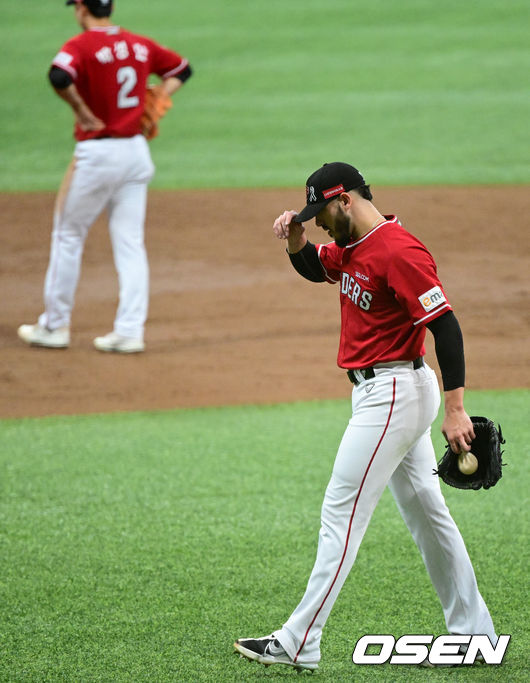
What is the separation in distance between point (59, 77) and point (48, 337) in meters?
2.00

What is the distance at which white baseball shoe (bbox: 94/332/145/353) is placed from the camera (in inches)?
309

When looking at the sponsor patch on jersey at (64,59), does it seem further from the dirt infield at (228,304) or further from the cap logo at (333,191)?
the cap logo at (333,191)

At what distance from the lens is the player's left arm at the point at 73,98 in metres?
7.15

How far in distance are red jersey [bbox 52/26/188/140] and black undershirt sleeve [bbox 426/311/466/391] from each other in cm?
452

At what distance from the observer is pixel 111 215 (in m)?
7.76

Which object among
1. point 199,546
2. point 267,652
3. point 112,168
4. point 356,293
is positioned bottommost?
point 199,546

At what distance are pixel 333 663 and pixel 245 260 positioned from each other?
22.3ft

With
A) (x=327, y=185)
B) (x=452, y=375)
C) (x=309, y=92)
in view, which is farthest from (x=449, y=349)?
(x=309, y=92)

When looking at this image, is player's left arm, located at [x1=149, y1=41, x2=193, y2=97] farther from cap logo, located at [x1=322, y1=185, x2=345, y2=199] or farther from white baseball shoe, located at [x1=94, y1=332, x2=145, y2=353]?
cap logo, located at [x1=322, y1=185, x2=345, y2=199]

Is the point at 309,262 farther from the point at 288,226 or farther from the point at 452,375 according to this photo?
the point at 452,375

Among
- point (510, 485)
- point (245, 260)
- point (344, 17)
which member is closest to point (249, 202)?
point (245, 260)

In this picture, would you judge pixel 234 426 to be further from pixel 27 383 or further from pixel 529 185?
pixel 529 185

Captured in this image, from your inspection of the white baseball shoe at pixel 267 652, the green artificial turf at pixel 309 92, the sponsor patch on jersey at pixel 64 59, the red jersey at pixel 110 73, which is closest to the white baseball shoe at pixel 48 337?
the red jersey at pixel 110 73

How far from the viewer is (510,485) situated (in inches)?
218
